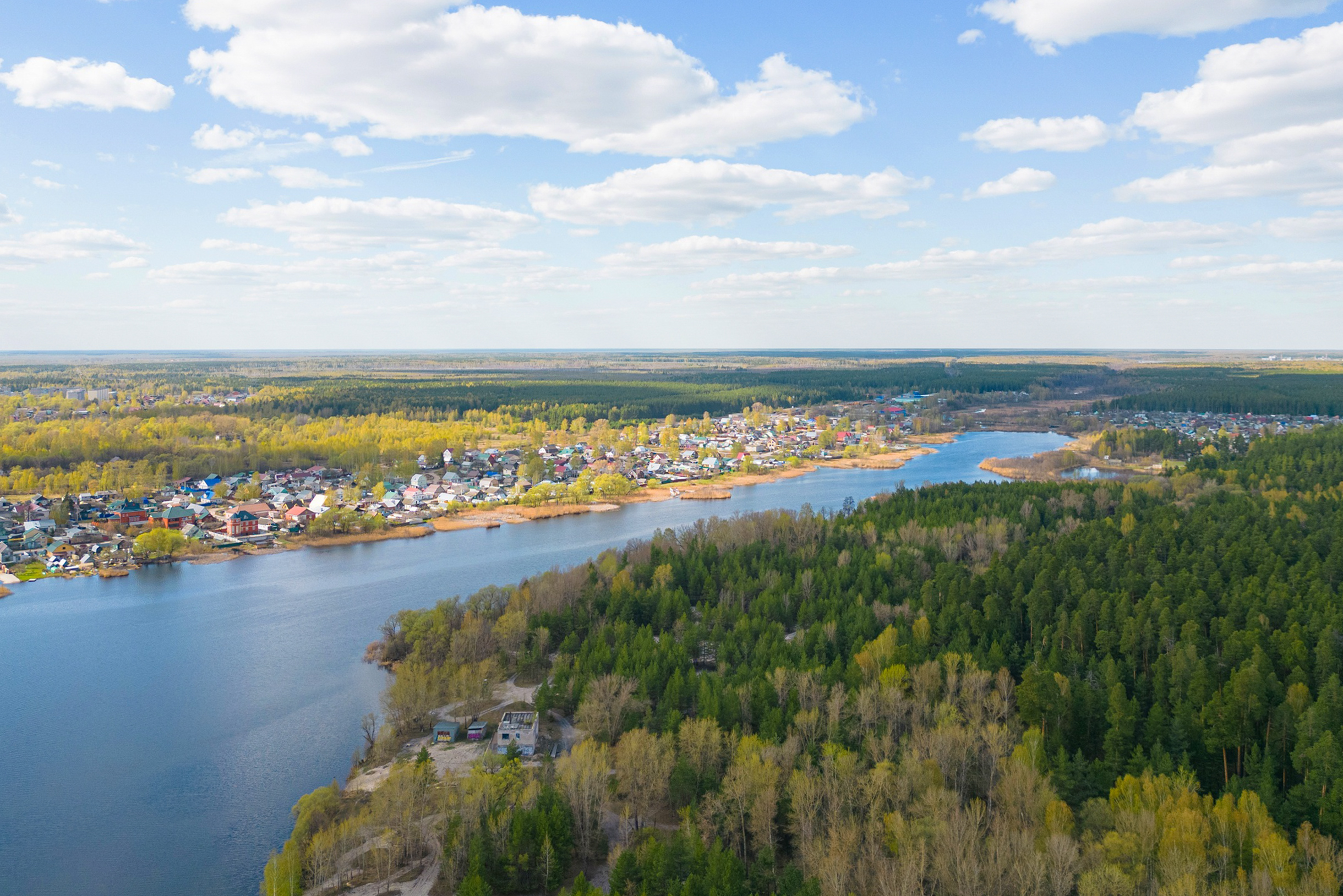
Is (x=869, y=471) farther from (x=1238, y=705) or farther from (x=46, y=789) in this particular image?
(x=46, y=789)

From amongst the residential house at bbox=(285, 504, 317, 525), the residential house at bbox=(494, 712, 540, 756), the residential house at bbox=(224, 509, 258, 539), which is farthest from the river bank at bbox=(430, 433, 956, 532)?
the residential house at bbox=(494, 712, 540, 756)

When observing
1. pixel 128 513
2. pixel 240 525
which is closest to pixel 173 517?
pixel 128 513

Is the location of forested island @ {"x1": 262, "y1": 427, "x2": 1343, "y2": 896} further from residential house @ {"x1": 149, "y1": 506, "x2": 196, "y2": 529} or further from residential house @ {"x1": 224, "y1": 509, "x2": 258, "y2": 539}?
residential house @ {"x1": 149, "y1": 506, "x2": 196, "y2": 529}

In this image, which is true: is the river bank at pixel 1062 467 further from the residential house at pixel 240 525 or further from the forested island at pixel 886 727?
the residential house at pixel 240 525

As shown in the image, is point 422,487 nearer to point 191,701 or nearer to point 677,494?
point 677,494

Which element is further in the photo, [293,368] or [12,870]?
[293,368]

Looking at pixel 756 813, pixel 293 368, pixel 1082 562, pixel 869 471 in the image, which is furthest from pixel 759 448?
pixel 293 368
